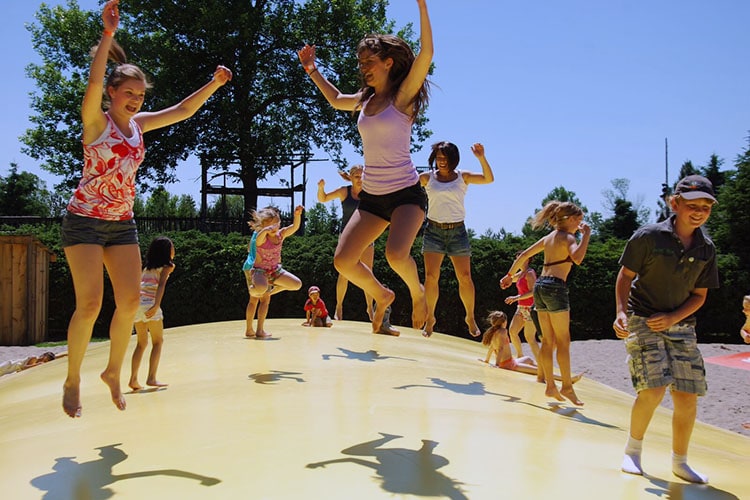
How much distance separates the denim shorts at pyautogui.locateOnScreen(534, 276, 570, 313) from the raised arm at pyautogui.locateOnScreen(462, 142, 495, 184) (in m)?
1.25

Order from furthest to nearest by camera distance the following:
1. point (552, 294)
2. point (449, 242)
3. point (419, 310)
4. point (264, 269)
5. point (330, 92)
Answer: point (264, 269)
point (449, 242)
point (552, 294)
point (419, 310)
point (330, 92)

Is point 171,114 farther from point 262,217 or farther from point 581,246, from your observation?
point 262,217

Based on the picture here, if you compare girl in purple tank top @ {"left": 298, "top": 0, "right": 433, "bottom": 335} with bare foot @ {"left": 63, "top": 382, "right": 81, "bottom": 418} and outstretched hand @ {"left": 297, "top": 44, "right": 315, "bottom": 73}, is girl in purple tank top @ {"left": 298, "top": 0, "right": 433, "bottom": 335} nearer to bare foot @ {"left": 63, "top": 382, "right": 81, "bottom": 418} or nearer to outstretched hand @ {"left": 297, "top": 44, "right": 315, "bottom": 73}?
outstretched hand @ {"left": 297, "top": 44, "right": 315, "bottom": 73}

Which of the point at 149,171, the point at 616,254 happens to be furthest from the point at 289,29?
the point at 616,254

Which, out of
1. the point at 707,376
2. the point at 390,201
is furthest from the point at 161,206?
the point at 390,201

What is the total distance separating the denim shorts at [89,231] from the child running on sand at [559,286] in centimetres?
383

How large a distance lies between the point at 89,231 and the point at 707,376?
1055 cm

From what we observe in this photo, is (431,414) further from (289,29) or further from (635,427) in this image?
(289,29)

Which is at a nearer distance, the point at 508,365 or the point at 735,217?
the point at 508,365

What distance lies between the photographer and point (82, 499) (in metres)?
3.10

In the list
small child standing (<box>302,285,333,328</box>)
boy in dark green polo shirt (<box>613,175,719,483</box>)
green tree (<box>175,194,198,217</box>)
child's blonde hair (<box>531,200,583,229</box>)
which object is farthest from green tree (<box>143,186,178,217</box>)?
boy in dark green polo shirt (<box>613,175,719,483</box>)

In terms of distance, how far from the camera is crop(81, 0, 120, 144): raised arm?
3797 mm

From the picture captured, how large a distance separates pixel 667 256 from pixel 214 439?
9.18ft

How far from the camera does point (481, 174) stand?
7.01 m
